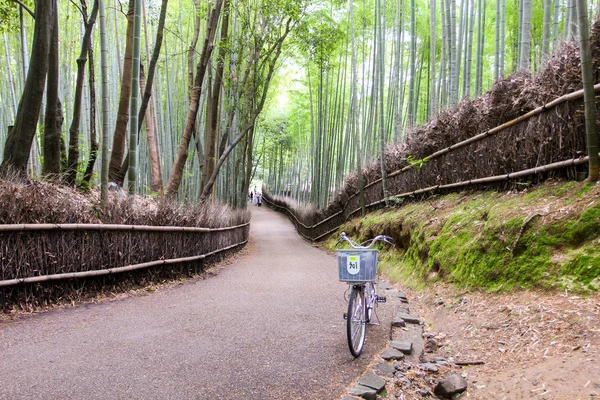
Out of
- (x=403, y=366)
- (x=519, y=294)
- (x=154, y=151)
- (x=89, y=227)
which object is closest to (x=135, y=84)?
(x=89, y=227)

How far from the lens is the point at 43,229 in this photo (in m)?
3.57

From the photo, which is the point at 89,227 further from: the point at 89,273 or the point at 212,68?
the point at 212,68

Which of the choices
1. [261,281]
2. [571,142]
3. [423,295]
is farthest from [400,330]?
[261,281]

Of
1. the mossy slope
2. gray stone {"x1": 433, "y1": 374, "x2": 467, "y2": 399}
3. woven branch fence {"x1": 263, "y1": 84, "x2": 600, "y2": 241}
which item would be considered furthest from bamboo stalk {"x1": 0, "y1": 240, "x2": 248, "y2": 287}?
woven branch fence {"x1": 263, "y1": 84, "x2": 600, "y2": 241}

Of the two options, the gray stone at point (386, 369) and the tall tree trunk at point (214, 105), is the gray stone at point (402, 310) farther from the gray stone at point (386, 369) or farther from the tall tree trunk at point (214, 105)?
the tall tree trunk at point (214, 105)

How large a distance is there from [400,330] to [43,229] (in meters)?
2.96

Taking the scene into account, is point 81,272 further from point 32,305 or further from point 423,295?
point 423,295

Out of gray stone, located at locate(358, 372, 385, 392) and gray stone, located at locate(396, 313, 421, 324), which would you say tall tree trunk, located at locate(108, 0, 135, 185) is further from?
gray stone, located at locate(358, 372, 385, 392)

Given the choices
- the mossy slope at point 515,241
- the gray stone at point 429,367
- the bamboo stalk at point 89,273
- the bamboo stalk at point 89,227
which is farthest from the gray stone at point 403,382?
the bamboo stalk at point 89,227

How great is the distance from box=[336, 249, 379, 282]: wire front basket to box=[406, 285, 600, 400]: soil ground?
64 centimetres

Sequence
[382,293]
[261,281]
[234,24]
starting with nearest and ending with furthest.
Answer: [382,293] → [261,281] → [234,24]

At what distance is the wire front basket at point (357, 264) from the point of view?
273cm

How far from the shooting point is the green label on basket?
8.96 feet

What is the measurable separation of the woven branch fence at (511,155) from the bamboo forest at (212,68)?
669 mm
